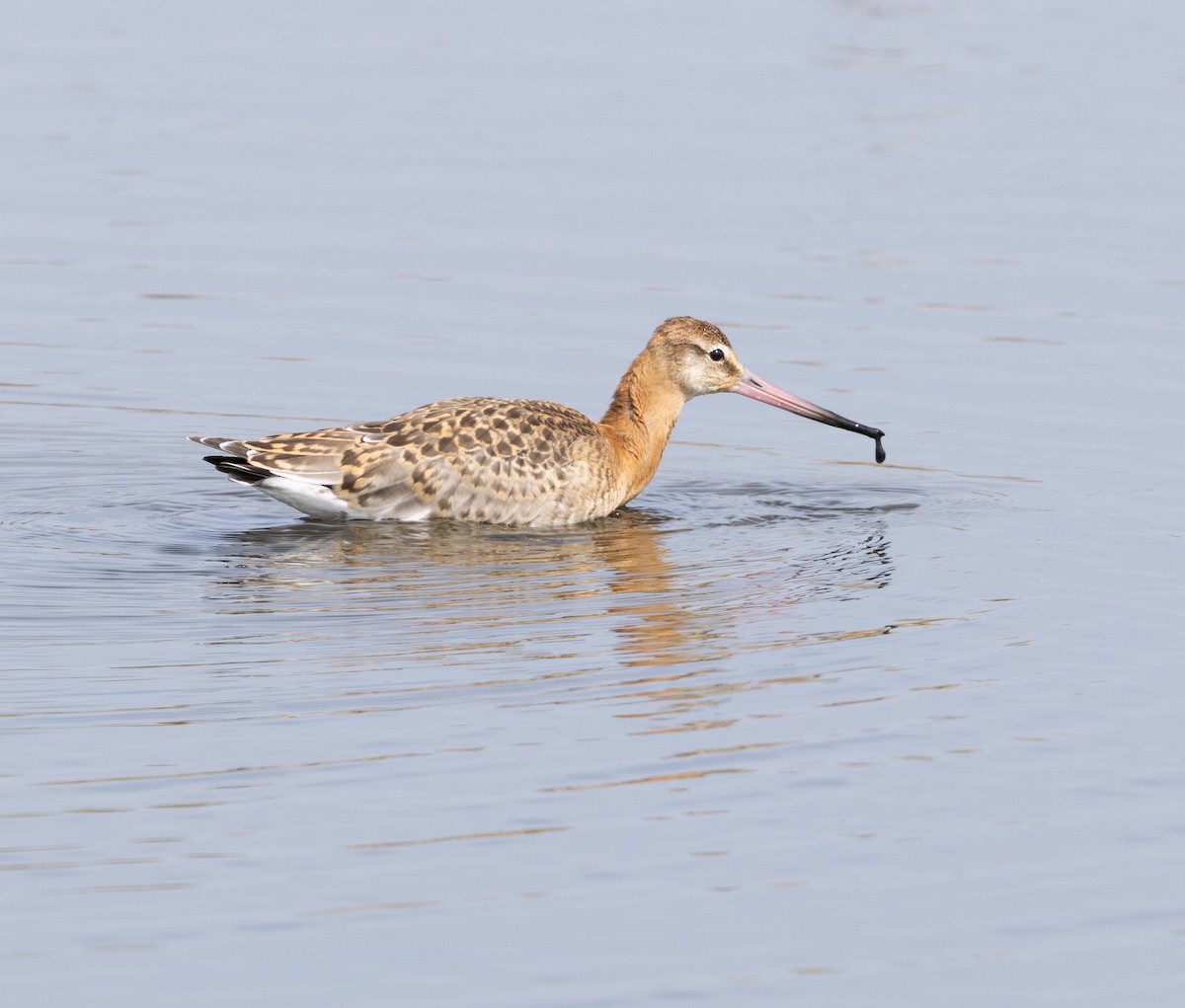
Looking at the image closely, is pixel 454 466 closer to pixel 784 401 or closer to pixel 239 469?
pixel 239 469

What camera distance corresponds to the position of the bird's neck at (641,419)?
45.1ft

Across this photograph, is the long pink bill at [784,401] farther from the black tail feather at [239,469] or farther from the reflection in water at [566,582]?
the black tail feather at [239,469]

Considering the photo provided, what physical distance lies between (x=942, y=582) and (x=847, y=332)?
5910 millimetres

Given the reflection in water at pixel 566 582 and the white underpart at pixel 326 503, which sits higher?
the white underpart at pixel 326 503

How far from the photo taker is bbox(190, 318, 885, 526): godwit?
12.8 metres

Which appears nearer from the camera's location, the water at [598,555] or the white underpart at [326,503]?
the water at [598,555]

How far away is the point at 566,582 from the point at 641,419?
256 cm

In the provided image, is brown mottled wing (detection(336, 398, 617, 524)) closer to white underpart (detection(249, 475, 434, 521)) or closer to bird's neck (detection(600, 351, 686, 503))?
white underpart (detection(249, 475, 434, 521))

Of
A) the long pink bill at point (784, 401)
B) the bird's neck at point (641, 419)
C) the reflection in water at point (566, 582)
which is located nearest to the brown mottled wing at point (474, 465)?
the reflection in water at point (566, 582)

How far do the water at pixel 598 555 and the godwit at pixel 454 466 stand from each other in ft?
0.76

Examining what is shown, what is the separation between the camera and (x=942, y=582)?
11688mm

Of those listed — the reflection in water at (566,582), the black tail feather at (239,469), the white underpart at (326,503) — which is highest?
the black tail feather at (239,469)

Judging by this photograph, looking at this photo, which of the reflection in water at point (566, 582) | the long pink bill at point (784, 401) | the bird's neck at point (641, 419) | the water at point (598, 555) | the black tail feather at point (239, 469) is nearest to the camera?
the water at point (598, 555)

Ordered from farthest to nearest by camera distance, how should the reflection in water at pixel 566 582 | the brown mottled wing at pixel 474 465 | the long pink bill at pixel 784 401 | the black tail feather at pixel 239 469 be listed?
the long pink bill at pixel 784 401 → the brown mottled wing at pixel 474 465 → the black tail feather at pixel 239 469 → the reflection in water at pixel 566 582
